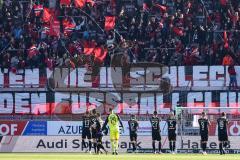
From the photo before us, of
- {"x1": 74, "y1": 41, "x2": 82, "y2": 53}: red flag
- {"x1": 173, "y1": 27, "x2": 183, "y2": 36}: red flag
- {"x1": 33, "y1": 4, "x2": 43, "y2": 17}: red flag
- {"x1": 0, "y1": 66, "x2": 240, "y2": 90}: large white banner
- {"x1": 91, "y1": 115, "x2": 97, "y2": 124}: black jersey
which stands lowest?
{"x1": 91, "y1": 115, "x2": 97, "y2": 124}: black jersey

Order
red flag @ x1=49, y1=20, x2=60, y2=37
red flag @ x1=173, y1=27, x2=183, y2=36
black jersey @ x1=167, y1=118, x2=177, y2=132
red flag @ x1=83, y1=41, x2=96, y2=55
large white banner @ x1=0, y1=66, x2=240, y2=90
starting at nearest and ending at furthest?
black jersey @ x1=167, y1=118, x2=177, y2=132
large white banner @ x1=0, y1=66, x2=240, y2=90
red flag @ x1=83, y1=41, x2=96, y2=55
red flag @ x1=173, y1=27, x2=183, y2=36
red flag @ x1=49, y1=20, x2=60, y2=37

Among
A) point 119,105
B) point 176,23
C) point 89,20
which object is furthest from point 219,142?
point 89,20

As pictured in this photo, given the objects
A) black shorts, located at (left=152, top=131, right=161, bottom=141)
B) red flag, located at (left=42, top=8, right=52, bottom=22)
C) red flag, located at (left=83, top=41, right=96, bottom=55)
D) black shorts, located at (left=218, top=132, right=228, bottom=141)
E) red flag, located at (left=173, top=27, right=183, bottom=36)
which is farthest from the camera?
red flag, located at (left=42, top=8, right=52, bottom=22)

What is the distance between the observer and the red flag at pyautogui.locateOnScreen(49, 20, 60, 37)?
37.2 meters

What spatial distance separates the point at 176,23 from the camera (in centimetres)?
3678

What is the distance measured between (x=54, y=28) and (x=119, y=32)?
127 inches

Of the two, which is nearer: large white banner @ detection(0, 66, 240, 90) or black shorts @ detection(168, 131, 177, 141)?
black shorts @ detection(168, 131, 177, 141)

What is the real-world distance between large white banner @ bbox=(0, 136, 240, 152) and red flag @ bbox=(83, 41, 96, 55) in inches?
177

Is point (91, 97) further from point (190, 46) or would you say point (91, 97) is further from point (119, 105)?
point (190, 46)

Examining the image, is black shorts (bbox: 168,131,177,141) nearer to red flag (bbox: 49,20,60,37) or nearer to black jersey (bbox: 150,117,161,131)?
black jersey (bbox: 150,117,161,131)

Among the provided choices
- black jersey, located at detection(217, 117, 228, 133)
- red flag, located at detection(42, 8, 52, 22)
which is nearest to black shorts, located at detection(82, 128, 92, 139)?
black jersey, located at detection(217, 117, 228, 133)

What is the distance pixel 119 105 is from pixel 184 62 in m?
4.11

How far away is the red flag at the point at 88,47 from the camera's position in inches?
1404

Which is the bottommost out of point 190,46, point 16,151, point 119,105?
point 16,151
